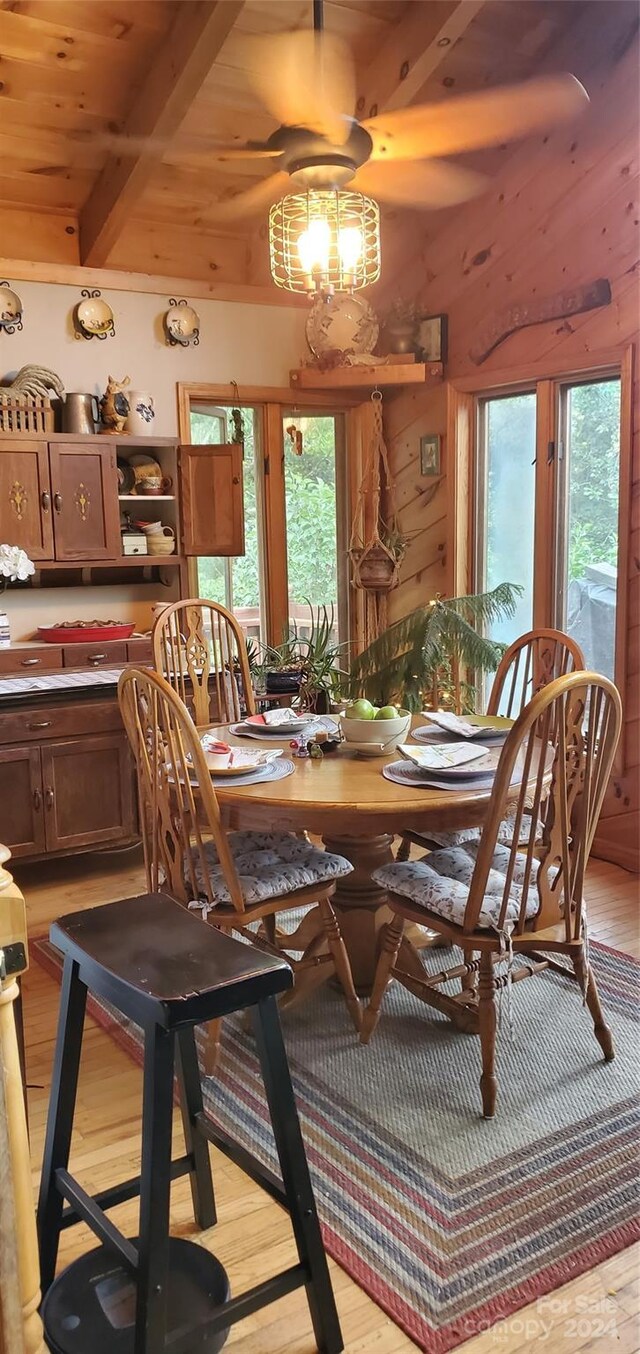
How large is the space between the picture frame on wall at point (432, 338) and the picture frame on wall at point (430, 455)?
353mm

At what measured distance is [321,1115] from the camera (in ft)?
7.52

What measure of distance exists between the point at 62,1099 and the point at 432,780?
1125 millimetres

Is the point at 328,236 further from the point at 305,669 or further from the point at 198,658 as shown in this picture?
the point at 198,658

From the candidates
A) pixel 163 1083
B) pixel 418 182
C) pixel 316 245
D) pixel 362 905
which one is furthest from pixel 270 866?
pixel 418 182

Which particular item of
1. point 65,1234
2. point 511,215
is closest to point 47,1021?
point 65,1234

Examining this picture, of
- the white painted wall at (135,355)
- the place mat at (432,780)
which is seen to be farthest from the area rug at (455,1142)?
the white painted wall at (135,355)

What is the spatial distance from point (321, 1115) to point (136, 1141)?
16.7 inches

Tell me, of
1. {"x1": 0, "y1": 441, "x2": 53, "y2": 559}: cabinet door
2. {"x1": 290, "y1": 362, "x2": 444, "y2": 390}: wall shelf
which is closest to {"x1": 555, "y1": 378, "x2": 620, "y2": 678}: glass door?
{"x1": 290, "y1": 362, "x2": 444, "y2": 390}: wall shelf

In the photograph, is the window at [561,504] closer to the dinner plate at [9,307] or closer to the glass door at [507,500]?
the glass door at [507,500]

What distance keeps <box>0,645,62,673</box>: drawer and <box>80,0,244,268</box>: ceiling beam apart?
1.66 metres

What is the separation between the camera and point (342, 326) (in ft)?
14.3

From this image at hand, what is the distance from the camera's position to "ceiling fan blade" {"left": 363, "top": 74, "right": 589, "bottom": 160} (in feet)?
8.20

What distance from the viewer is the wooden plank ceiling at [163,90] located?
3.29 meters

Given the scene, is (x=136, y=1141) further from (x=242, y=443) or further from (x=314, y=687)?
(x=242, y=443)
